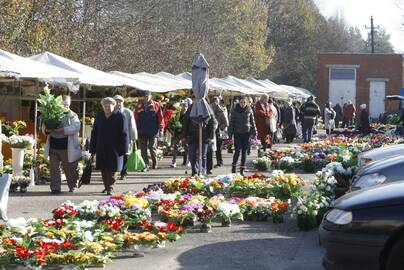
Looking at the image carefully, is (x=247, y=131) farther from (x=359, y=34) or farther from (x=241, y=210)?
(x=359, y=34)

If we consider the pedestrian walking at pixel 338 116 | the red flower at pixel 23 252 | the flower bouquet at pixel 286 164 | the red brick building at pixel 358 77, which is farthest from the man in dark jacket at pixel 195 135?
the red brick building at pixel 358 77

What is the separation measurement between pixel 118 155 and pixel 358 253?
25.3 ft

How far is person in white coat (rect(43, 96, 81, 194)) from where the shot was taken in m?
13.9

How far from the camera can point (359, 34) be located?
4877 inches

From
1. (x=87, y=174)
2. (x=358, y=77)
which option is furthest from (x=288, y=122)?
(x=358, y=77)

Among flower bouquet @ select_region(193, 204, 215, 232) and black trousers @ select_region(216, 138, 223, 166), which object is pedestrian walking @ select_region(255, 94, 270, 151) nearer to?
black trousers @ select_region(216, 138, 223, 166)

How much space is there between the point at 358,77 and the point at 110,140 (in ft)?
175

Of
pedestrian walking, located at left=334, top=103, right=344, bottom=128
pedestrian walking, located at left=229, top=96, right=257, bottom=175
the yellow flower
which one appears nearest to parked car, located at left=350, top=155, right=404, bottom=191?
the yellow flower

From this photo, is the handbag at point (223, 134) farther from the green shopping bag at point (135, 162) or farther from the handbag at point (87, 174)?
the handbag at point (87, 174)

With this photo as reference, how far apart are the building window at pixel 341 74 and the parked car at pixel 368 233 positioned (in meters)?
59.4

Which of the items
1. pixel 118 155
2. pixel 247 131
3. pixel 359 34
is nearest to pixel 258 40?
pixel 247 131

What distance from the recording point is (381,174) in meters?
9.67

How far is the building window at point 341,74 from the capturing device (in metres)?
65.2

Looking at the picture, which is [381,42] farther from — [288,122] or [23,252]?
[23,252]
